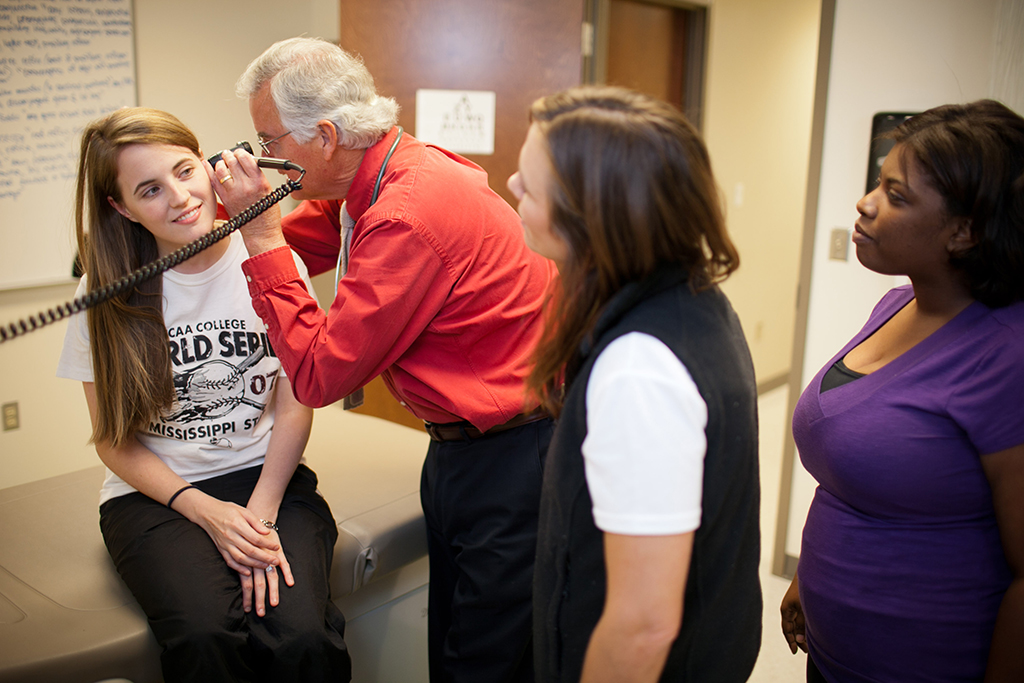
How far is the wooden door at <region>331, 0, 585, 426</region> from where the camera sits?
3.00m

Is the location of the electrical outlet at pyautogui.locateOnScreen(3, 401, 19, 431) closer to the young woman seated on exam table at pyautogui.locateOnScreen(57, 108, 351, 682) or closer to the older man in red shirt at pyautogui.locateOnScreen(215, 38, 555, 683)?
the young woman seated on exam table at pyautogui.locateOnScreen(57, 108, 351, 682)

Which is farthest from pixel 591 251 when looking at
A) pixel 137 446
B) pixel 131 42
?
pixel 131 42

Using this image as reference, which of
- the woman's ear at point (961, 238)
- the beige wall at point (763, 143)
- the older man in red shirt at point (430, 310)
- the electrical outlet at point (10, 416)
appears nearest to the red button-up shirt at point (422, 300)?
the older man in red shirt at point (430, 310)

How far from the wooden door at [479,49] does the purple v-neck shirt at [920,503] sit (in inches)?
85.4

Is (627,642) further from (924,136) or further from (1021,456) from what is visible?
(924,136)

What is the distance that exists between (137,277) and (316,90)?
47 centimetres

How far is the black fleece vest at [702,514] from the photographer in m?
Answer: 0.82

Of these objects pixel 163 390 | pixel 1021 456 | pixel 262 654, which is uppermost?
pixel 1021 456

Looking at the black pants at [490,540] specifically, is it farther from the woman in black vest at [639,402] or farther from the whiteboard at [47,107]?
the whiteboard at [47,107]

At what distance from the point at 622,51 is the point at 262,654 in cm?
334

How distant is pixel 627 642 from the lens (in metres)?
0.80

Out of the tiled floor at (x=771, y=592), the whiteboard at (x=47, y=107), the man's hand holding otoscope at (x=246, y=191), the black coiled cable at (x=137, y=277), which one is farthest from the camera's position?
the whiteboard at (x=47, y=107)

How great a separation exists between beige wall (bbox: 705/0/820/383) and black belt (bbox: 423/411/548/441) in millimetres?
3095

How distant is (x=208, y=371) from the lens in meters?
1.58
